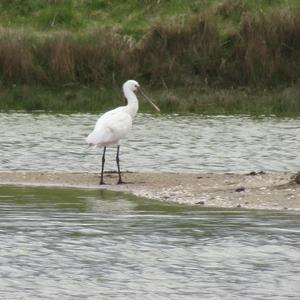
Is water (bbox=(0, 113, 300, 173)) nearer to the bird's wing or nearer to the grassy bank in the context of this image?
the grassy bank

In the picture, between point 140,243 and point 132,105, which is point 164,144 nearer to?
point 132,105

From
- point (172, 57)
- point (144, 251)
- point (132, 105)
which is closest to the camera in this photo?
point (144, 251)

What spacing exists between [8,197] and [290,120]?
12.2 m

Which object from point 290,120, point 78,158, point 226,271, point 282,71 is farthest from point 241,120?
point 226,271

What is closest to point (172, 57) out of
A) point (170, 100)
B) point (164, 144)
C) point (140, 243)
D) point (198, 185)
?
point (170, 100)

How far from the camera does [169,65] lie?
3155 cm

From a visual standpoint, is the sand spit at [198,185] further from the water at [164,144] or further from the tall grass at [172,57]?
the tall grass at [172,57]

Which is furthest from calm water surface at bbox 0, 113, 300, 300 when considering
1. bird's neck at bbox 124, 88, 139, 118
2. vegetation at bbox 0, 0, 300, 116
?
vegetation at bbox 0, 0, 300, 116

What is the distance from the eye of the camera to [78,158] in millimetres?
21859

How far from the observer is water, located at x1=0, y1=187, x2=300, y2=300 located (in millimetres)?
10844

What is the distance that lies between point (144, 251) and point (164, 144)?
37.4 feet

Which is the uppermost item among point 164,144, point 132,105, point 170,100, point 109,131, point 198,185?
point 132,105

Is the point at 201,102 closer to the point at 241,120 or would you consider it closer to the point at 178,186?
the point at 241,120

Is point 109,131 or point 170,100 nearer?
point 109,131
